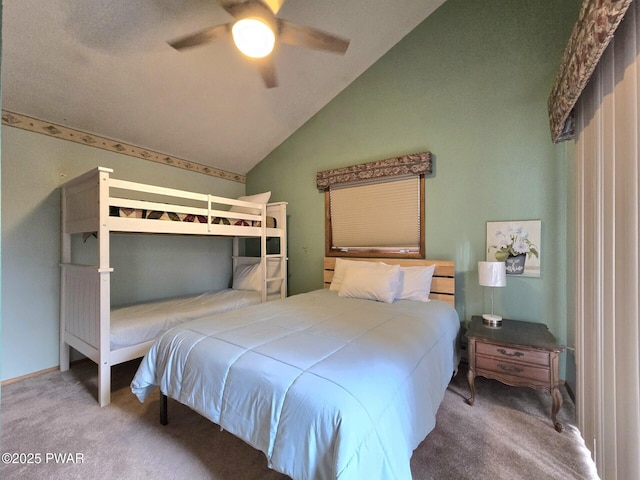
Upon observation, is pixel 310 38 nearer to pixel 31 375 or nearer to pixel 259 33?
pixel 259 33

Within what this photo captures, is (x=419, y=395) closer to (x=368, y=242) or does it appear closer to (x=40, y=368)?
(x=368, y=242)

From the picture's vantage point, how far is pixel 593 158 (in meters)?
1.69

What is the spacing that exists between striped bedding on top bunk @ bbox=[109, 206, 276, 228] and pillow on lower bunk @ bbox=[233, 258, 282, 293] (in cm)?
61

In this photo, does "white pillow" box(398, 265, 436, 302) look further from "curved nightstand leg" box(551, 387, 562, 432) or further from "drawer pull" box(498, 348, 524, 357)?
"curved nightstand leg" box(551, 387, 562, 432)

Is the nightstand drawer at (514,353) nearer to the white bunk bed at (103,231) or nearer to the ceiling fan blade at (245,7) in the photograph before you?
the white bunk bed at (103,231)

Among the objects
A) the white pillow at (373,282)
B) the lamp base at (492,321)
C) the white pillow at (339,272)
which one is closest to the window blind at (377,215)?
the white pillow at (339,272)

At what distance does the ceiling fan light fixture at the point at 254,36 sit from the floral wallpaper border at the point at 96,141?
2117mm

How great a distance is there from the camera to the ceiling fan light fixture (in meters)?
1.82

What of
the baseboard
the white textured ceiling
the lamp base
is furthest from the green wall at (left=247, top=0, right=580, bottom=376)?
the baseboard

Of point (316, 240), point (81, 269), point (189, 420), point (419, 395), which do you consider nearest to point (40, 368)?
point (81, 269)

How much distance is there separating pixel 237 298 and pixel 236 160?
2.00 metres

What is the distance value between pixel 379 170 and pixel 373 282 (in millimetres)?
1283

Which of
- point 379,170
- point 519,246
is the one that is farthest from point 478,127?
point 519,246

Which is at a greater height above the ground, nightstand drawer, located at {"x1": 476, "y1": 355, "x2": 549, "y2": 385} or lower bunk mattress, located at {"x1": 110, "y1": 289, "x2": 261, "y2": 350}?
lower bunk mattress, located at {"x1": 110, "y1": 289, "x2": 261, "y2": 350}
